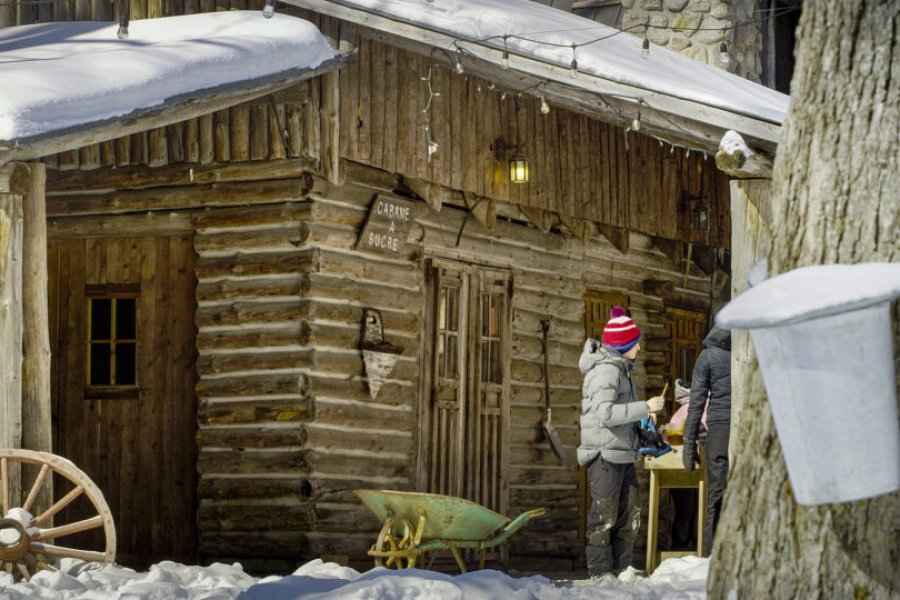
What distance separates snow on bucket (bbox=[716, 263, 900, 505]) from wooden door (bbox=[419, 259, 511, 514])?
8995 mm

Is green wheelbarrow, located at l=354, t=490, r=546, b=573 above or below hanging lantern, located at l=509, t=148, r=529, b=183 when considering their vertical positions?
below

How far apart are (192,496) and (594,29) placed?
18.4 ft

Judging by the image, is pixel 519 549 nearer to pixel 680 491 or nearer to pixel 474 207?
pixel 680 491

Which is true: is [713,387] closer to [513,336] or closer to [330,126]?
[330,126]

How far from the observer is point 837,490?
4.46 metres

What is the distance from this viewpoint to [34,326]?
31.3ft

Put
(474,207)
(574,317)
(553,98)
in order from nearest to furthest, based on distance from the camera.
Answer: (553,98) → (474,207) → (574,317)

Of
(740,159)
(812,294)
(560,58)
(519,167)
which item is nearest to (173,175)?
(519,167)

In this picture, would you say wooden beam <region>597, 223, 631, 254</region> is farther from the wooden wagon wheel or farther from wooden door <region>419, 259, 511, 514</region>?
the wooden wagon wheel

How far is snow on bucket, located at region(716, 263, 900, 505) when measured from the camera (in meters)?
4.39

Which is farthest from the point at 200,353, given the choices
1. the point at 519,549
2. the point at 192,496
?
the point at 519,549

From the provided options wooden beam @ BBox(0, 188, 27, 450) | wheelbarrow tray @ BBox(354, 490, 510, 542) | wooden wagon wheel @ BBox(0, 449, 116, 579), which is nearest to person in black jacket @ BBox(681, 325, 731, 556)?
wheelbarrow tray @ BBox(354, 490, 510, 542)

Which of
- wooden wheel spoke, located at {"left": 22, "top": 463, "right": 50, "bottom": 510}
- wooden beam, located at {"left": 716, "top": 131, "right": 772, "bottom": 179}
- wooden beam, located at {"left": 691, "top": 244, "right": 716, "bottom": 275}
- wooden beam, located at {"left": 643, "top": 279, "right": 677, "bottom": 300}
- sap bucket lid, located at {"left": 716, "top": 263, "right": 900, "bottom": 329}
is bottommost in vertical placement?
wooden wheel spoke, located at {"left": 22, "top": 463, "right": 50, "bottom": 510}

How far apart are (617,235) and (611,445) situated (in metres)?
6.02
